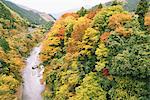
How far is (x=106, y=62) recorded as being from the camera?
163 feet

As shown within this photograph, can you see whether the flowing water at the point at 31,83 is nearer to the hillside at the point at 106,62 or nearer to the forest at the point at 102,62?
the forest at the point at 102,62

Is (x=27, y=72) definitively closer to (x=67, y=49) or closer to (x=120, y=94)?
(x=67, y=49)

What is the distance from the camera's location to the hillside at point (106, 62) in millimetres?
45969

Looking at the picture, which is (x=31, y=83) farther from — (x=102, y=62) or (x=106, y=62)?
(x=106, y=62)

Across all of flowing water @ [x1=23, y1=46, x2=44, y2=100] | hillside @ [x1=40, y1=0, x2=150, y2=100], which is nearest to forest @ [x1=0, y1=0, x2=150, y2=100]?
hillside @ [x1=40, y1=0, x2=150, y2=100]

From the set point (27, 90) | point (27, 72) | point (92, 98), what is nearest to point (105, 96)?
point (92, 98)

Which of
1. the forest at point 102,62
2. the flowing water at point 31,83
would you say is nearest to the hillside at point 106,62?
the forest at point 102,62

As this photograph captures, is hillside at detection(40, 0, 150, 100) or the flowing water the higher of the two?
hillside at detection(40, 0, 150, 100)

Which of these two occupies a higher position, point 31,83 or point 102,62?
point 102,62

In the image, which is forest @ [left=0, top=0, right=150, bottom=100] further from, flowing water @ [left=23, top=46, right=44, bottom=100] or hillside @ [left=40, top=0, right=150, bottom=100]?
flowing water @ [left=23, top=46, right=44, bottom=100]

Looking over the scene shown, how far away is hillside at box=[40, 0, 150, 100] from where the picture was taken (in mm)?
45969

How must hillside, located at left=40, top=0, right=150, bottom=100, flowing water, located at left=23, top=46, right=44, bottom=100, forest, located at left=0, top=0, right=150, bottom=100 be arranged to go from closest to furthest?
1. hillside, located at left=40, top=0, right=150, bottom=100
2. forest, located at left=0, top=0, right=150, bottom=100
3. flowing water, located at left=23, top=46, right=44, bottom=100

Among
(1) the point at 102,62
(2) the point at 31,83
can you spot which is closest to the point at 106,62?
(1) the point at 102,62

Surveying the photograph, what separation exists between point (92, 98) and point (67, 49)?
16782mm
